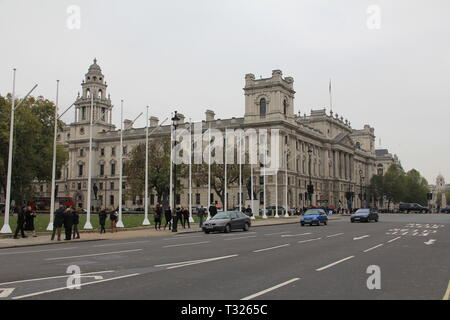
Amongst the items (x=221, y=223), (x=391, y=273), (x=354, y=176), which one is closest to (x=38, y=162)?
(x=221, y=223)

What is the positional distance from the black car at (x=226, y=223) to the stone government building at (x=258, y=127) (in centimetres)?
5357

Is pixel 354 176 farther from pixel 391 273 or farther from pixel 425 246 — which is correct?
pixel 391 273

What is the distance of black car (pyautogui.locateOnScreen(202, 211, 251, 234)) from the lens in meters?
30.3

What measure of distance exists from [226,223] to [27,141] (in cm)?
3569

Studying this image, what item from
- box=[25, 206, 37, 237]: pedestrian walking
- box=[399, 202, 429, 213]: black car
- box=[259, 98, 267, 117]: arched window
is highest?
box=[259, 98, 267, 117]: arched window

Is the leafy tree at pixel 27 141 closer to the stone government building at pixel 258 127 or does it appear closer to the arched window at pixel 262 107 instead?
the stone government building at pixel 258 127

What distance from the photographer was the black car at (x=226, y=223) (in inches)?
1192

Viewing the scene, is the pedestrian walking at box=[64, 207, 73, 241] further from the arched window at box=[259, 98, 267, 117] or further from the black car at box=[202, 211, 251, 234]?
the arched window at box=[259, 98, 267, 117]

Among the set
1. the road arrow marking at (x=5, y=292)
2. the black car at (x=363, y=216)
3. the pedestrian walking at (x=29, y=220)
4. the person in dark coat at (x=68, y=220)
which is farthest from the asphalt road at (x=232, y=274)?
the black car at (x=363, y=216)

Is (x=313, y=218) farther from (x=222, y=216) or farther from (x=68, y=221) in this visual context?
(x=68, y=221)

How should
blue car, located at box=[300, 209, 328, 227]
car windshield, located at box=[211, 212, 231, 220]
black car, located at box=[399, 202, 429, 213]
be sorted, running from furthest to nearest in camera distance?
1. black car, located at box=[399, 202, 429, 213]
2. blue car, located at box=[300, 209, 328, 227]
3. car windshield, located at box=[211, 212, 231, 220]

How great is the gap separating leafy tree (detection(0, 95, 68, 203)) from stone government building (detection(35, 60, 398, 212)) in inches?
1070

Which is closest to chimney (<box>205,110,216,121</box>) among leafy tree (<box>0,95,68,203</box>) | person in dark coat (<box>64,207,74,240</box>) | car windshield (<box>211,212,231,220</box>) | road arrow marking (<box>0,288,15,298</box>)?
leafy tree (<box>0,95,68,203</box>)

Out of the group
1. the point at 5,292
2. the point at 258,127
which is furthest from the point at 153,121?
the point at 5,292
